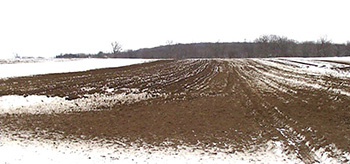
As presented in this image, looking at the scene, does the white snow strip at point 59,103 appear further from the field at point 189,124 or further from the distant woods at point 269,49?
the distant woods at point 269,49

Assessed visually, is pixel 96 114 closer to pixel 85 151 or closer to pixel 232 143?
pixel 85 151

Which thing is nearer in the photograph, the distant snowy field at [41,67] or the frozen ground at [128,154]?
the frozen ground at [128,154]

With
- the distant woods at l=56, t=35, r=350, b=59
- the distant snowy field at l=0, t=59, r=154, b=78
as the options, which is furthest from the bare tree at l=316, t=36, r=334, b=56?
the distant snowy field at l=0, t=59, r=154, b=78

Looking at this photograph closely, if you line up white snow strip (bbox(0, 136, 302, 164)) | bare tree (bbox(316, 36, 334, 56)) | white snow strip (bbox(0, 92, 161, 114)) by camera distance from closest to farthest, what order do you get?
white snow strip (bbox(0, 136, 302, 164)) → white snow strip (bbox(0, 92, 161, 114)) → bare tree (bbox(316, 36, 334, 56))

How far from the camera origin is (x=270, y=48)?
Result: 102 metres

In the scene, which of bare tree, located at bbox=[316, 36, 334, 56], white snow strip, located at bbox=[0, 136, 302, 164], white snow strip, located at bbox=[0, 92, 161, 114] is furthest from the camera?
bare tree, located at bbox=[316, 36, 334, 56]

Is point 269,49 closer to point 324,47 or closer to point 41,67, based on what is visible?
point 324,47

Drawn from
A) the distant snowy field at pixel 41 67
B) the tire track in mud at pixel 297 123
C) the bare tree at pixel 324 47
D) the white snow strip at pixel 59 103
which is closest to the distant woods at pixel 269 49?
the bare tree at pixel 324 47

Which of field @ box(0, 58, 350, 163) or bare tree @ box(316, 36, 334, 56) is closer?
field @ box(0, 58, 350, 163)

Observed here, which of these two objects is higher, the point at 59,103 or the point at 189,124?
the point at 59,103

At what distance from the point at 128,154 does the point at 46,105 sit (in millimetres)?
7433

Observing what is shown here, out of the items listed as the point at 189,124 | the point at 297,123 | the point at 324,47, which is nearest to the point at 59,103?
the point at 189,124

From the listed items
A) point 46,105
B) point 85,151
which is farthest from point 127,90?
point 85,151

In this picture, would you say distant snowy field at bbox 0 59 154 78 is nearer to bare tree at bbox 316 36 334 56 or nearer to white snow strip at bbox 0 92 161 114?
white snow strip at bbox 0 92 161 114
